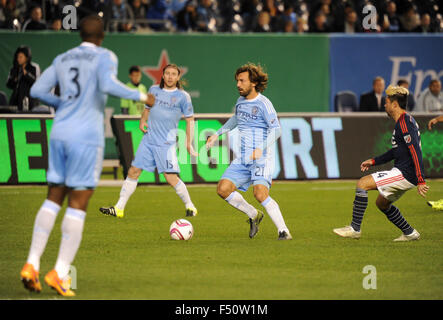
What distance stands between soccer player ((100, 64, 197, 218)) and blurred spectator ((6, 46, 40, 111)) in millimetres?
5825

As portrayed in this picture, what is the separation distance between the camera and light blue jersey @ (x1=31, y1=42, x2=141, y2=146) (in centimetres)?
735

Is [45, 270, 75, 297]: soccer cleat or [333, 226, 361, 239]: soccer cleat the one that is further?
[333, 226, 361, 239]: soccer cleat

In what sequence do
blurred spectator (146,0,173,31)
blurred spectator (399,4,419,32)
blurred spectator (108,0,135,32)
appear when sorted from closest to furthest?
1. blurred spectator (108,0,135,32)
2. blurred spectator (146,0,173,31)
3. blurred spectator (399,4,419,32)

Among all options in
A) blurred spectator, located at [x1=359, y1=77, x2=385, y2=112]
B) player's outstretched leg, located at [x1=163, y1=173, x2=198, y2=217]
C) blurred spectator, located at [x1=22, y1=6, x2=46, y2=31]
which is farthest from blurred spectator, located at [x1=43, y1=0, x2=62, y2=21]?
player's outstretched leg, located at [x1=163, y1=173, x2=198, y2=217]

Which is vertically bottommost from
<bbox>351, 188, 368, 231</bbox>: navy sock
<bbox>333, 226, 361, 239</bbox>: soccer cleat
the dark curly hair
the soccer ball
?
<bbox>333, 226, 361, 239</bbox>: soccer cleat

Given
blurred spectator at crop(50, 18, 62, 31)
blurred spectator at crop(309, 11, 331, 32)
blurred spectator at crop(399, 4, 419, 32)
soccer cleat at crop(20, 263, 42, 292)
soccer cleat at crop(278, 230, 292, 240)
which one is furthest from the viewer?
blurred spectator at crop(399, 4, 419, 32)

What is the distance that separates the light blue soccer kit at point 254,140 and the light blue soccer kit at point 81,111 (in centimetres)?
330

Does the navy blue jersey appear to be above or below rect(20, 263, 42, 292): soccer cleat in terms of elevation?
above

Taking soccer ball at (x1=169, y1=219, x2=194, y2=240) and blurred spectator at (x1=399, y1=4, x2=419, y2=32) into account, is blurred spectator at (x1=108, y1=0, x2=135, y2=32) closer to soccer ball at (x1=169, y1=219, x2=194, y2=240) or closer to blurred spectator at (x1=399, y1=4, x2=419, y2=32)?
blurred spectator at (x1=399, y1=4, x2=419, y2=32)

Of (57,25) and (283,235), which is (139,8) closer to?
(57,25)

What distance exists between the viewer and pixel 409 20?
24.5 meters

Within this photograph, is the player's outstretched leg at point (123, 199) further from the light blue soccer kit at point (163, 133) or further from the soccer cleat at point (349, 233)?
the soccer cleat at point (349, 233)

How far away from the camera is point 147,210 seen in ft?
45.9

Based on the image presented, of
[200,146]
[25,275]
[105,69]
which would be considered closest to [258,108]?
[105,69]
